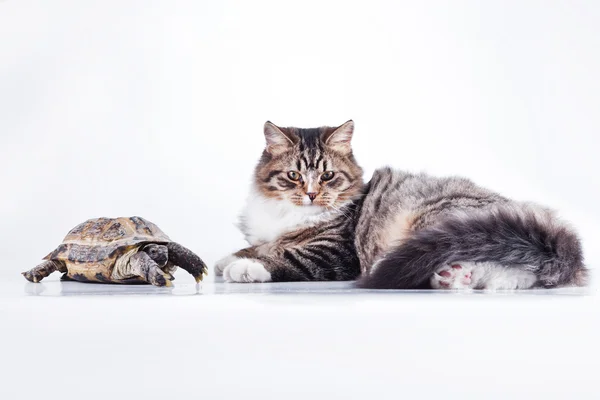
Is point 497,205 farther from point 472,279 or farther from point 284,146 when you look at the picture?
point 284,146

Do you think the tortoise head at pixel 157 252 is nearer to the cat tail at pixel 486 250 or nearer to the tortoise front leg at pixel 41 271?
the tortoise front leg at pixel 41 271

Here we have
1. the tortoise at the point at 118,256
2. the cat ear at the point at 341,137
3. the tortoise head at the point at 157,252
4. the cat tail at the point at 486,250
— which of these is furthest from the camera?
the cat ear at the point at 341,137

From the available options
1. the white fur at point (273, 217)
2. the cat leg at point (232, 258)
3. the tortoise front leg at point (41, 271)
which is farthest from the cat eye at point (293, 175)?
the tortoise front leg at point (41, 271)

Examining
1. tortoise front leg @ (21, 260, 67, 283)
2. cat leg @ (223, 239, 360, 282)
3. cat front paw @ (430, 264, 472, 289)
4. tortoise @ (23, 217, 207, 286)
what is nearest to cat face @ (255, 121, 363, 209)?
cat leg @ (223, 239, 360, 282)

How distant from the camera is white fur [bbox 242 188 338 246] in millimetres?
4137

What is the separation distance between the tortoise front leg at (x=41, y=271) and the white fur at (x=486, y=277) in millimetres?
2305

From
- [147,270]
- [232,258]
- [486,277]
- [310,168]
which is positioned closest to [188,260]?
[147,270]

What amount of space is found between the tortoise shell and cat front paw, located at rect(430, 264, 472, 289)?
5.38 feet

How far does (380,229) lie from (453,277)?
0.77 meters

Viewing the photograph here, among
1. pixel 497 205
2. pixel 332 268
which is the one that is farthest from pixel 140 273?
pixel 497 205

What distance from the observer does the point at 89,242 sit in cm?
385

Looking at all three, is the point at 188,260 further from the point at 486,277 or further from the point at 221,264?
the point at 486,277

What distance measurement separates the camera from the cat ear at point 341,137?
4.20m

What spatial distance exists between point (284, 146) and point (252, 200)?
0.45 metres
